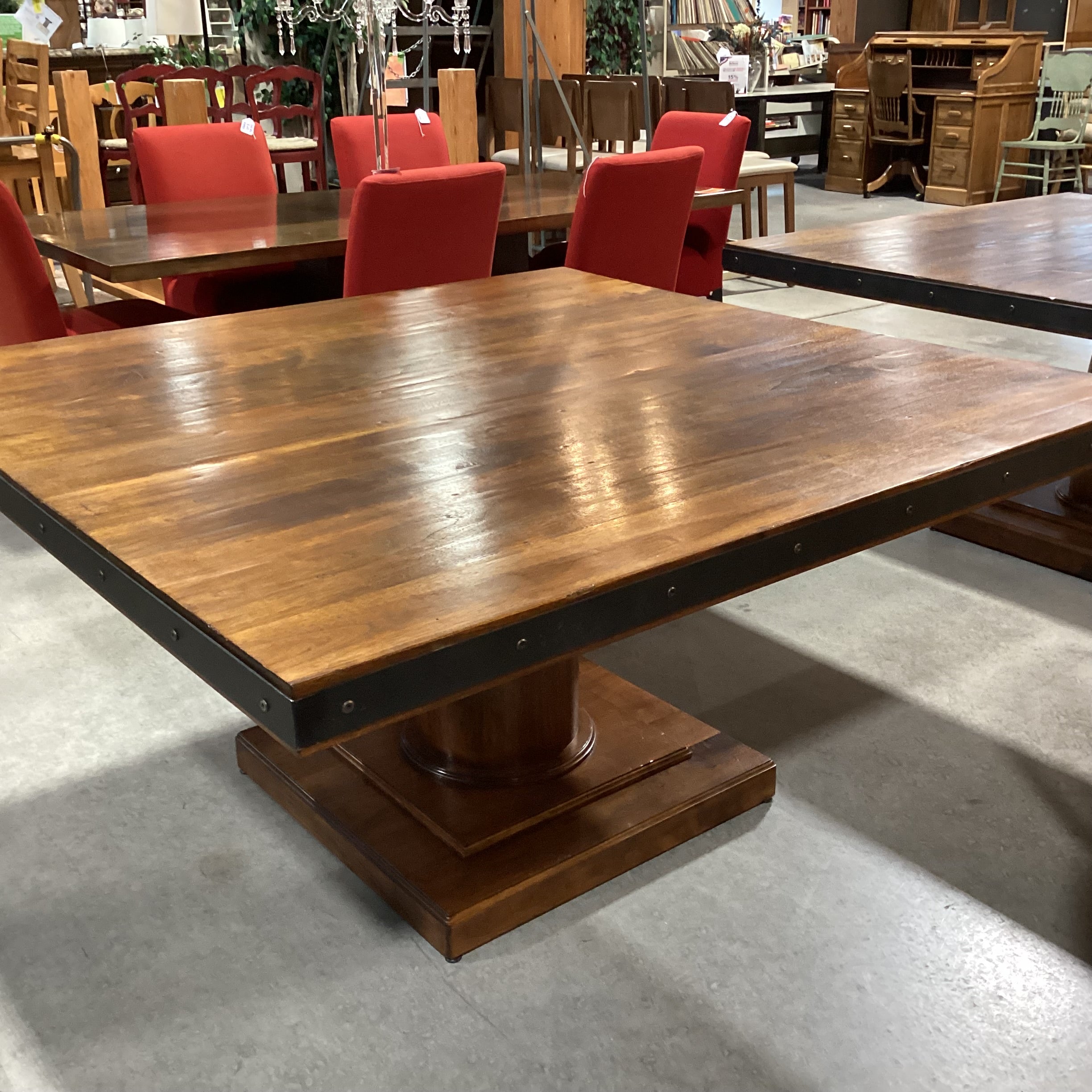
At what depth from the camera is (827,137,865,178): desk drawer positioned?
29.1 feet

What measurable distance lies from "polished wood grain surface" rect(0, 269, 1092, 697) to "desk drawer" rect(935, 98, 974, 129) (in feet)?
22.9

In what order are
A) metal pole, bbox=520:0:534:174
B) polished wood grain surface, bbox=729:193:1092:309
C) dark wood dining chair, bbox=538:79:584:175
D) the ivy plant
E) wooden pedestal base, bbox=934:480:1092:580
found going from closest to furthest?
polished wood grain surface, bbox=729:193:1092:309 → wooden pedestal base, bbox=934:480:1092:580 → metal pole, bbox=520:0:534:174 → dark wood dining chair, bbox=538:79:584:175 → the ivy plant

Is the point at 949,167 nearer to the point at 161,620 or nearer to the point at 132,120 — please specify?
the point at 132,120

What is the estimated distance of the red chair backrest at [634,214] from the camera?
3113 mm

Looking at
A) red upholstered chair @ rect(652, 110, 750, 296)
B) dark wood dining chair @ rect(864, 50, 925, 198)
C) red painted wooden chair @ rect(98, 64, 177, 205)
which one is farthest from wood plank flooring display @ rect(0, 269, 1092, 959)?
dark wood dining chair @ rect(864, 50, 925, 198)

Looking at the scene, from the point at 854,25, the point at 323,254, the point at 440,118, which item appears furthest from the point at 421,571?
the point at 854,25

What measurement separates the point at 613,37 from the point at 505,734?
8603 mm

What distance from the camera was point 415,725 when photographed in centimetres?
182

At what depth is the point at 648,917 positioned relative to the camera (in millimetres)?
1633

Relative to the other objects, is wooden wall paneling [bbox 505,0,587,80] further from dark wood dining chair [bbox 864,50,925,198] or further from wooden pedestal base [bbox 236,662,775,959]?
wooden pedestal base [bbox 236,662,775,959]

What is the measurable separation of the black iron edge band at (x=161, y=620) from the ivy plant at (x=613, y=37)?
868 cm

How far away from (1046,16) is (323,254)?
11.1 meters

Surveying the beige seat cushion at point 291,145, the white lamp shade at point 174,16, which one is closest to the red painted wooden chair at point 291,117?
the beige seat cushion at point 291,145

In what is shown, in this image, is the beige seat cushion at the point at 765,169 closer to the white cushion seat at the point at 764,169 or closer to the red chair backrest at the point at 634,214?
the white cushion seat at the point at 764,169
